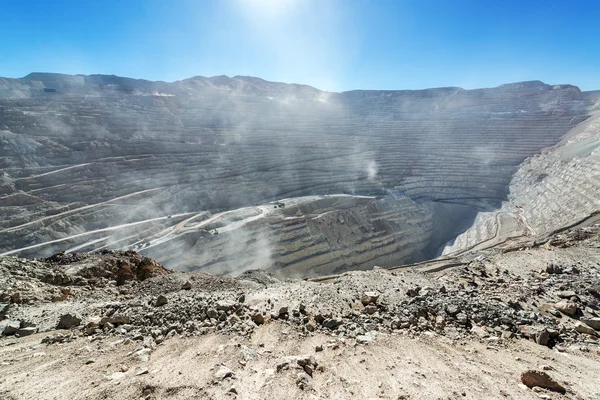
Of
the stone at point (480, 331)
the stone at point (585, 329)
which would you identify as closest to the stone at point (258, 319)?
the stone at point (480, 331)

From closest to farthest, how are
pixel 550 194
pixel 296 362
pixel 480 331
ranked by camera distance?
1. pixel 296 362
2. pixel 480 331
3. pixel 550 194

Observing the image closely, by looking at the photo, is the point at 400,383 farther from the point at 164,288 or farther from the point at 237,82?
the point at 237,82

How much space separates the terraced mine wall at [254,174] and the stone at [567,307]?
1960cm

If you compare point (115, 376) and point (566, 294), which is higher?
point (115, 376)

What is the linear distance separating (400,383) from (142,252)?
23.0m

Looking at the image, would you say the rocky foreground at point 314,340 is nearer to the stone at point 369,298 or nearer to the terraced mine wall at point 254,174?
the stone at point 369,298

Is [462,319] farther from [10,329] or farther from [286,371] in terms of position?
[10,329]

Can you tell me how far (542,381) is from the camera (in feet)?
12.0

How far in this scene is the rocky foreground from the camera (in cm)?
369

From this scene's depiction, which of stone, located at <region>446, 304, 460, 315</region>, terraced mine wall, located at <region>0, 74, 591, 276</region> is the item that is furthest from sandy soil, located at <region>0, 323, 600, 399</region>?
terraced mine wall, located at <region>0, 74, 591, 276</region>

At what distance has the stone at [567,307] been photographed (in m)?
5.88

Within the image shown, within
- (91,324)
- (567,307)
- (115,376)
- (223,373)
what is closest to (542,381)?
(567,307)

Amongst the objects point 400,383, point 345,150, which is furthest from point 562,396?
point 345,150

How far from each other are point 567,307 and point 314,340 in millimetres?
4880
